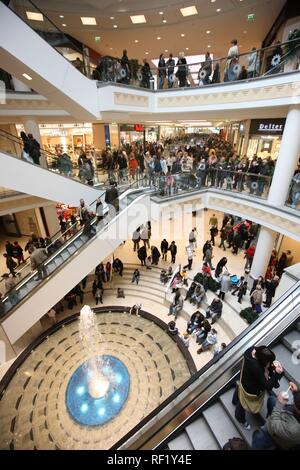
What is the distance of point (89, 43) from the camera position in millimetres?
13312

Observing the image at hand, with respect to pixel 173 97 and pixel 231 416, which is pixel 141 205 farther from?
pixel 231 416

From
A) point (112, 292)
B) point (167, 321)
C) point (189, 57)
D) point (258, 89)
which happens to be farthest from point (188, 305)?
point (189, 57)

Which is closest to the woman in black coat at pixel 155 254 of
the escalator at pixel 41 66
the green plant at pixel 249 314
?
the green plant at pixel 249 314

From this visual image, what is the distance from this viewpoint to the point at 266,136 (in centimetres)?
1130

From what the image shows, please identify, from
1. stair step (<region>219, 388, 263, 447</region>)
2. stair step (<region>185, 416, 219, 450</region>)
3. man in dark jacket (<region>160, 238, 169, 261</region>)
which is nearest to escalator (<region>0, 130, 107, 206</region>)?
man in dark jacket (<region>160, 238, 169, 261</region>)

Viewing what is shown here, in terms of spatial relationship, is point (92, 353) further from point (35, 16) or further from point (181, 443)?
point (35, 16)

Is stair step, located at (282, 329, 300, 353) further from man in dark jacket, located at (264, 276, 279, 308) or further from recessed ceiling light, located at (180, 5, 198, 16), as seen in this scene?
recessed ceiling light, located at (180, 5, 198, 16)

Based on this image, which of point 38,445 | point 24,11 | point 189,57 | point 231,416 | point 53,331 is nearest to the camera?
point 231,416

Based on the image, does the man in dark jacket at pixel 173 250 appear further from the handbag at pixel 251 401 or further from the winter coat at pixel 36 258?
the handbag at pixel 251 401

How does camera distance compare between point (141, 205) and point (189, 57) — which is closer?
point (141, 205)

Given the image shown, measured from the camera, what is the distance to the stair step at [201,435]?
8.71 feet

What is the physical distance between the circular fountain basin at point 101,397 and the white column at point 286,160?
7462 mm

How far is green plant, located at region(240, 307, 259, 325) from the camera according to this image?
25.4 feet

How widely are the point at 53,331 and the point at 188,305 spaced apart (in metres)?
5.05
